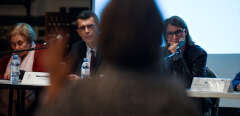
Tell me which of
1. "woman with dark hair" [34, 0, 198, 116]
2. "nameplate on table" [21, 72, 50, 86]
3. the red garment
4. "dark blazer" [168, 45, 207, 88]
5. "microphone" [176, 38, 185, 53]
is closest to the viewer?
"woman with dark hair" [34, 0, 198, 116]

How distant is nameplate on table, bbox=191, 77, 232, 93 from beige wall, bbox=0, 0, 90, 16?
5417 mm

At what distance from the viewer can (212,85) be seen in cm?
202

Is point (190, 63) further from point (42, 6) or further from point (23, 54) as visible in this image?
point (42, 6)

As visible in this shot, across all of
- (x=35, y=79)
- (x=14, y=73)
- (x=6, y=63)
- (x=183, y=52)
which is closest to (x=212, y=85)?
(x=183, y=52)

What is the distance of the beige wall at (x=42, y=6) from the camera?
7211 millimetres

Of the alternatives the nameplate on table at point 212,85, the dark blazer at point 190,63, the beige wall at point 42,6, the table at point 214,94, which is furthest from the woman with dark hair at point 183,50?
the beige wall at point 42,6

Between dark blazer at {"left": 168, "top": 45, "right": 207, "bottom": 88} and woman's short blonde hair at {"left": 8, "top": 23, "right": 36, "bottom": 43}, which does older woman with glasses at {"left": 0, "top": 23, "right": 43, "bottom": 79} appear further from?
dark blazer at {"left": 168, "top": 45, "right": 207, "bottom": 88}

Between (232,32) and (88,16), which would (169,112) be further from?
(232,32)

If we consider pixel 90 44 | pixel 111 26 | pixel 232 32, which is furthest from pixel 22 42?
pixel 111 26

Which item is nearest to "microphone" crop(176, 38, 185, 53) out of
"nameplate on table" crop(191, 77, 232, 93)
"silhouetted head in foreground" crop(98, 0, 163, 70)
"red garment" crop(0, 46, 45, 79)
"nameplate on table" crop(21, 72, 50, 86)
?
"nameplate on table" crop(191, 77, 232, 93)

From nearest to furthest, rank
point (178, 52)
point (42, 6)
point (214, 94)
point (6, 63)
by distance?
point (214, 94), point (178, 52), point (6, 63), point (42, 6)

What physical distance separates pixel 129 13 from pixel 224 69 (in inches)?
131

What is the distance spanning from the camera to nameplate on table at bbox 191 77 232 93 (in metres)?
1.99

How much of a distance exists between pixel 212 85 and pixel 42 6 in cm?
605
